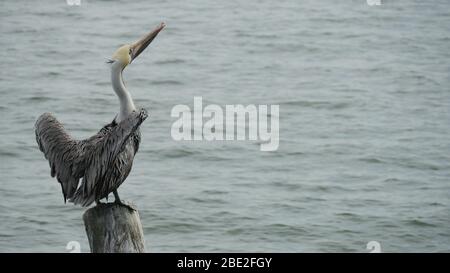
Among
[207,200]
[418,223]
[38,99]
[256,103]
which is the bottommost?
[418,223]

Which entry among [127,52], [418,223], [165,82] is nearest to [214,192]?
[418,223]

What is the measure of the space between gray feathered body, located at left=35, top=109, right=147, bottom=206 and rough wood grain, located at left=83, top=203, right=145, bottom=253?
1.16 ft

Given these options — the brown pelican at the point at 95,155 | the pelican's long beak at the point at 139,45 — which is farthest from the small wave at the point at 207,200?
the brown pelican at the point at 95,155

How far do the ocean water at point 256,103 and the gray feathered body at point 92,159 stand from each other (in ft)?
12.5

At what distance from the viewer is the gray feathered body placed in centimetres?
572

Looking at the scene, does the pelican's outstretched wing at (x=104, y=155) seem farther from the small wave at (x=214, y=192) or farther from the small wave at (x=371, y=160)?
the small wave at (x=371, y=160)

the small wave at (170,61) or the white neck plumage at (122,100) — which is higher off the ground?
the white neck plumage at (122,100)

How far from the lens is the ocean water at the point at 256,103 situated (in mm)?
10188

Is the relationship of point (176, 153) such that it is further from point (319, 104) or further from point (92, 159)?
point (92, 159)

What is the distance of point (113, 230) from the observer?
5.31m

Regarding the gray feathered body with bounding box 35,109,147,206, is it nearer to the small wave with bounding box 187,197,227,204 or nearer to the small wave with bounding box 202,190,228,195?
the small wave with bounding box 187,197,227,204

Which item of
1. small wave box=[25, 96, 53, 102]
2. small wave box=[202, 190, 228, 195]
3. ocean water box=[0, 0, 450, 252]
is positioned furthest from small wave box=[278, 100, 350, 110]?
small wave box=[202, 190, 228, 195]

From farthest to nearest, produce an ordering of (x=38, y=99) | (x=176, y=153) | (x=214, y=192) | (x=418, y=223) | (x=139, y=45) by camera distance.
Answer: (x=38, y=99)
(x=176, y=153)
(x=214, y=192)
(x=418, y=223)
(x=139, y=45)

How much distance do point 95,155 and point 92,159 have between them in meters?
0.03
